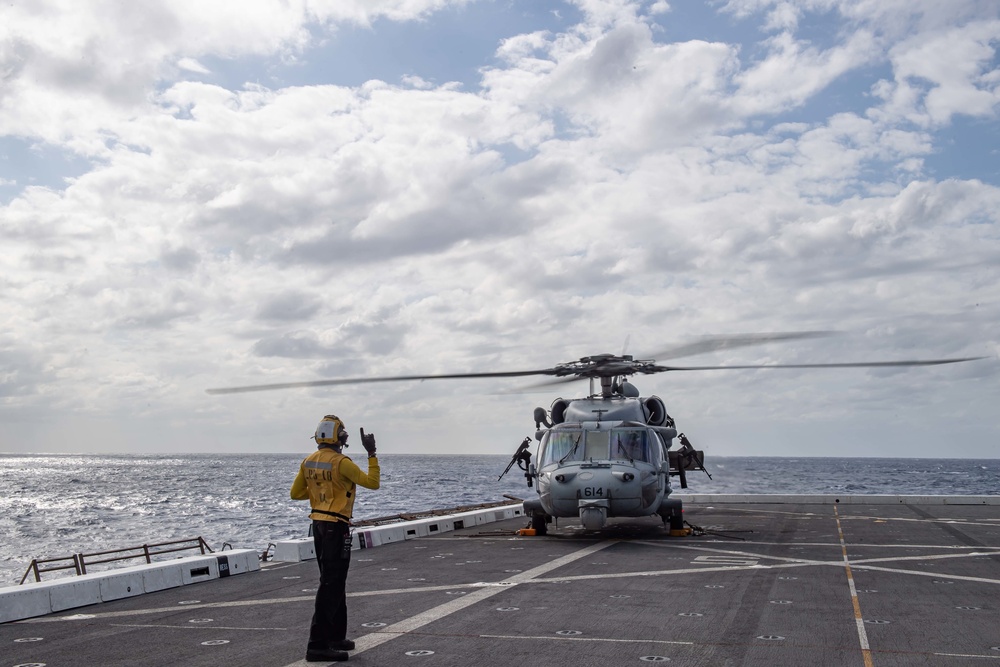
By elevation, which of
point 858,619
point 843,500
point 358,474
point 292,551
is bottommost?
point 843,500

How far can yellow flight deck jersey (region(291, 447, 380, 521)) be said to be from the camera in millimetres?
8969

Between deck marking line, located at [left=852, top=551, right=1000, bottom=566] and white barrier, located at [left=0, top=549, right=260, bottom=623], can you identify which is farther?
deck marking line, located at [left=852, top=551, right=1000, bottom=566]

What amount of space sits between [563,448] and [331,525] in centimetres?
1290

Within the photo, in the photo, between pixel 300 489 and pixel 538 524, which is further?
pixel 538 524

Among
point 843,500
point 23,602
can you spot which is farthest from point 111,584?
point 843,500

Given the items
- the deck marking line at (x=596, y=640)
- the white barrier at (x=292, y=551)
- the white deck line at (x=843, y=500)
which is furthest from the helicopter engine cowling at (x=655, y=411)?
the deck marking line at (x=596, y=640)

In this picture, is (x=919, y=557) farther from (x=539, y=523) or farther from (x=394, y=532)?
(x=394, y=532)

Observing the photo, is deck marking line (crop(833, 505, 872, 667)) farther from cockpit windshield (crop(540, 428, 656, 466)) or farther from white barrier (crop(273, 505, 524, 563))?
white barrier (crop(273, 505, 524, 563))

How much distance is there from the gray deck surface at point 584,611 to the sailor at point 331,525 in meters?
0.29

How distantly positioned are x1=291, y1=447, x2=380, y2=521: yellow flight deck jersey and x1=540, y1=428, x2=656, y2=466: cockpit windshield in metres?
12.4

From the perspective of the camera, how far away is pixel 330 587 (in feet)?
28.9

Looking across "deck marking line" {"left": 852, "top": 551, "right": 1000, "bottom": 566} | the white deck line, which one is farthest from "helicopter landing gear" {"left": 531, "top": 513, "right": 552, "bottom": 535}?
the white deck line

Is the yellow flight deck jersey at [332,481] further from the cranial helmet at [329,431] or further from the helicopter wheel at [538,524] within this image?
the helicopter wheel at [538,524]

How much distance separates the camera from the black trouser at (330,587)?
8.65m
